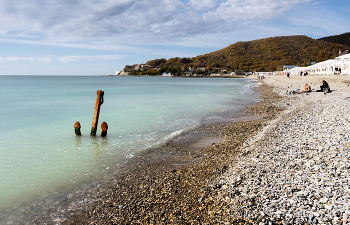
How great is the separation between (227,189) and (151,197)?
195 cm

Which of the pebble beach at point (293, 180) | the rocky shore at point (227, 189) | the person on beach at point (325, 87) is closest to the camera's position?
the pebble beach at point (293, 180)

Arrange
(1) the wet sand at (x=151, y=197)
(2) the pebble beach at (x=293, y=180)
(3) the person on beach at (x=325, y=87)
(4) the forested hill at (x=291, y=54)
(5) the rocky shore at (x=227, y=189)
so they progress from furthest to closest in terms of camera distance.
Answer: (4) the forested hill at (x=291, y=54)
(3) the person on beach at (x=325, y=87)
(1) the wet sand at (x=151, y=197)
(5) the rocky shore at (x=227, y=189)
(2) the pebble beach at (x=293, y=180)

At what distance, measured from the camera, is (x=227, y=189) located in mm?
5340

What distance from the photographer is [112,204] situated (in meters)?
5.56

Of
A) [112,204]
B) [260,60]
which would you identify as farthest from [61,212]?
[260,60]

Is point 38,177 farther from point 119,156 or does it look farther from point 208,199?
point 208,199

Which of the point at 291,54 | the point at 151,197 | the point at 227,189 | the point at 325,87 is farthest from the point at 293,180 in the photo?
the point at 291,54

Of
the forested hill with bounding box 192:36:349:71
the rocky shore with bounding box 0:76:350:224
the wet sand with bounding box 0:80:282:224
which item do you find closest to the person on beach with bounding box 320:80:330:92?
the rocky shore with bounding box 0:76:350:224

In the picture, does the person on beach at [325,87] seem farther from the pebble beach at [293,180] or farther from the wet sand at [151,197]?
the wet sand at [151,197]

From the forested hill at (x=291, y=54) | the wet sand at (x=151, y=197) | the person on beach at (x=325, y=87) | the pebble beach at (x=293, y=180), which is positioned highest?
the forested hill at (x=291, y=54)

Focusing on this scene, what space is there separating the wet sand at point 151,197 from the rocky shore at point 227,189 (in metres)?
0.02

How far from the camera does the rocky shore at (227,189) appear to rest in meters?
4.34

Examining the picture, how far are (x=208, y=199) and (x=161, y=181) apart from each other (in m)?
1.84

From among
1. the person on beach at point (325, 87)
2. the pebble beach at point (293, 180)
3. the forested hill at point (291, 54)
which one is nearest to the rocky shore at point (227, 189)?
the pebble beach at point (293, 180)
